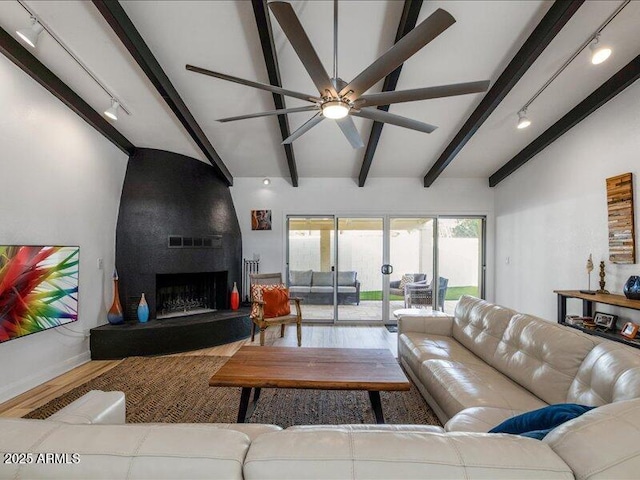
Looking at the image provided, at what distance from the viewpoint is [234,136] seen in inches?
166

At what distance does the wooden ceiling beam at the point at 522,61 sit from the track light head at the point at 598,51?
355 millimetres

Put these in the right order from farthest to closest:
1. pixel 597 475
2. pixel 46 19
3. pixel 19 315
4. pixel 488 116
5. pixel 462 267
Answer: pixel 462 267, pixel 488 116, pixel 19 315, pixel 46 19, pixel 597 475

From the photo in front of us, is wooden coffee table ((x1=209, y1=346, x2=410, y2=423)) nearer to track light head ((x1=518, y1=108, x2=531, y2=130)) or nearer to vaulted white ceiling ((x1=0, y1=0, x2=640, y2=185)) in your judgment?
vaulted white ceiling ((x1=0, y1=0, x2=640, y2=185))

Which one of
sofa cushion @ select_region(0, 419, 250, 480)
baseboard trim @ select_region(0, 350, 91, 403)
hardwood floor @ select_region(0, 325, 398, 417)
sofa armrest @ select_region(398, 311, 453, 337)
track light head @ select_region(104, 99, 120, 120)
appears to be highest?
track light head @ select_region(104, 99, 120, 120)

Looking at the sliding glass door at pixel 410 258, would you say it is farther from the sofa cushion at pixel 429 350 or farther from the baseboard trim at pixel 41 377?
the baseboard trim at pixel 41 377

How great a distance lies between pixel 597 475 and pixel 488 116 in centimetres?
381

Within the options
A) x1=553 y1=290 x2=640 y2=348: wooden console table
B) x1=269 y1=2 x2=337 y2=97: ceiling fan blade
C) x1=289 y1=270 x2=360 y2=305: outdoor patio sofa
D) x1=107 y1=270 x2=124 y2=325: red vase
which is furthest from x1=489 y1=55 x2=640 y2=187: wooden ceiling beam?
x1=107 y1=270 x2=124 y2=325: red vase

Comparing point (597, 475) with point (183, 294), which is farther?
point (183, 294)

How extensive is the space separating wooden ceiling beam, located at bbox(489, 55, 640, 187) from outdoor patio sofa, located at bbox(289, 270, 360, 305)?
3.16 metres

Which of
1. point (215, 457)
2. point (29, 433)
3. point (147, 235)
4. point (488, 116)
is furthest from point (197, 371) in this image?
point (488, 116)

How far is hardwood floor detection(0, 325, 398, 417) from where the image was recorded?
8.59 ft

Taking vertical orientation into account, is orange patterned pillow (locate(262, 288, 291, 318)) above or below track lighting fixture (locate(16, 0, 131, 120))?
below

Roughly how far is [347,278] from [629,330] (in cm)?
365

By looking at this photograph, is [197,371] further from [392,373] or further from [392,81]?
[392,81]
